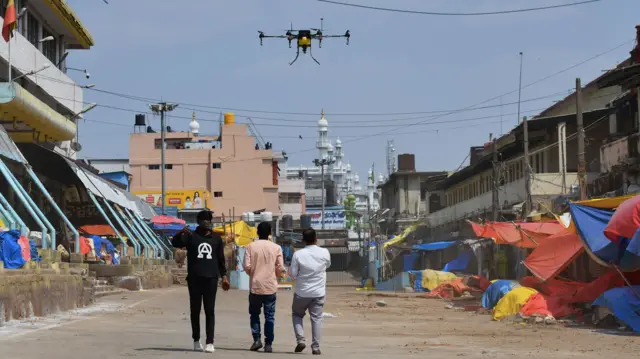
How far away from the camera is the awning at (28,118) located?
87.2 feet

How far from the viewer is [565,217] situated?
27.6m

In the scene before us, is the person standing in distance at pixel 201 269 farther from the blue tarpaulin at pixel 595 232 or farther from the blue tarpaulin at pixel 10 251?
the blue tarpaulin at pixel 595 232

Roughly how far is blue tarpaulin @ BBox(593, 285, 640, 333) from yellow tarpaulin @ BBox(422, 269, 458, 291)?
2199cm

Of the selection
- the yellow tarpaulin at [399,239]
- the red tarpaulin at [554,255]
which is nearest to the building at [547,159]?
the yellow tarpaulin at [399,239]

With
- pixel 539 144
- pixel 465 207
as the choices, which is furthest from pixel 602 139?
pixel 465 207

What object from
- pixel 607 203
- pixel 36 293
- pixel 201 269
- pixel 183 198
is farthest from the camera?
pixel 183 198

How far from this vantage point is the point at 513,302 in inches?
812

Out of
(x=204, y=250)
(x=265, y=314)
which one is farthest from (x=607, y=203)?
(x=204, y=250)

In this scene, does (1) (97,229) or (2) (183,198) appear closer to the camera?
(1) (97,229)

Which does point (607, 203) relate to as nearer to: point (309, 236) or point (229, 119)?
point (309, 236)

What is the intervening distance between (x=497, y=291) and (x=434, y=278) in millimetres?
16355

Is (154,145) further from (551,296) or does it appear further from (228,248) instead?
(551,296)

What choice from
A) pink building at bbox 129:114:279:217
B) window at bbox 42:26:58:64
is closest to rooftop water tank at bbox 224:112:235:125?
pink building at bbox 129:114:279:217

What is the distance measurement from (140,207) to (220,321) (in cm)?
2625
